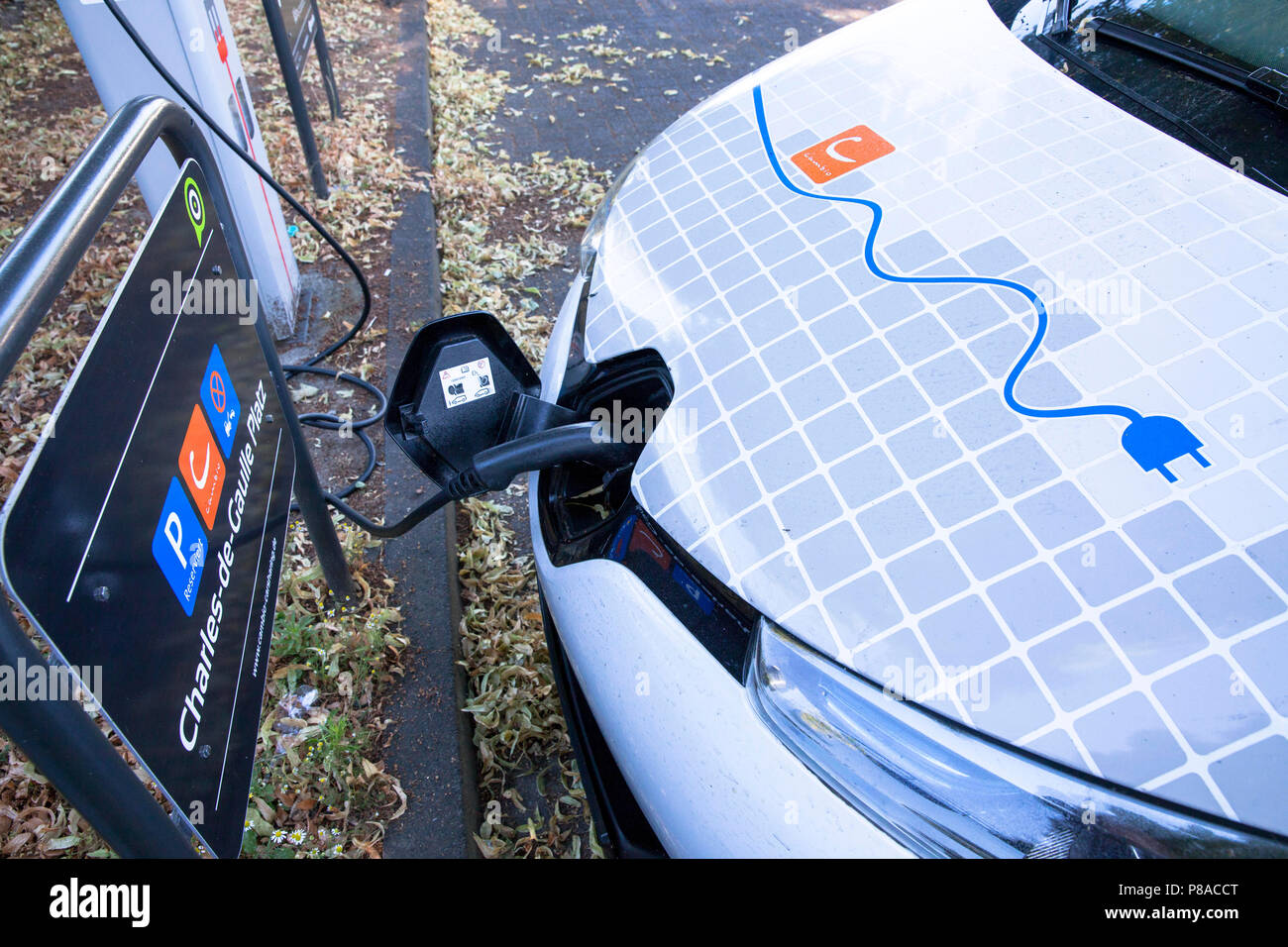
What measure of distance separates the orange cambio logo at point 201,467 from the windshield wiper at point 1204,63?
2.41 m

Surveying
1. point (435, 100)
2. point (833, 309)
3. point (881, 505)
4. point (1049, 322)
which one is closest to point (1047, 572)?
point (881, 505)

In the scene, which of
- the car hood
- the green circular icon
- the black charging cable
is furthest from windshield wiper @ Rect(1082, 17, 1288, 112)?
the green circular icon

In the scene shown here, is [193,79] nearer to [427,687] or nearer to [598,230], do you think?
[598,230]

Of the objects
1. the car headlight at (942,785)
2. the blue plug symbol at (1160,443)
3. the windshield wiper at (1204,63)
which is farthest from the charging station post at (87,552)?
the windshield wiper at (1204,63)

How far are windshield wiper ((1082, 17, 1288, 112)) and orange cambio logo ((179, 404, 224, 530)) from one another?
2406 mm

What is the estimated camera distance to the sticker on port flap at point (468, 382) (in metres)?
2.06

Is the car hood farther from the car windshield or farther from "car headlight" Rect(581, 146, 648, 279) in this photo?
the car windshield

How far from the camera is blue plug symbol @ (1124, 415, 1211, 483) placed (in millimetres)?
1312

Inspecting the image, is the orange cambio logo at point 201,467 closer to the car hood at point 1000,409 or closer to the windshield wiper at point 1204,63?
the car hood at point 1000,409

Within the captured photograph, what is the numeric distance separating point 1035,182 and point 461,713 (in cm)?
189

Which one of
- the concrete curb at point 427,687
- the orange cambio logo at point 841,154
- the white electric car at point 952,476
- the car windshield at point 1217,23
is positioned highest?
the car windshield at point 1217,23

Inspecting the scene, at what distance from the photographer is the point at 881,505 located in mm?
1390

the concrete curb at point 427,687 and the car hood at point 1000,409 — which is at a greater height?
the car hood at point 1000,409

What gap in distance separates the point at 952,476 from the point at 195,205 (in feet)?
4.75
